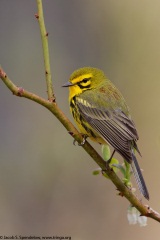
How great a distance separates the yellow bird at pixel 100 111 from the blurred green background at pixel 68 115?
2924 mm

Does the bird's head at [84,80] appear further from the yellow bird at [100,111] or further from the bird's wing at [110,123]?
the bird's wing at [110,123]

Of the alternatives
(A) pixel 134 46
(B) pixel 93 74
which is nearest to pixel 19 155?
(A) pixel 134 46

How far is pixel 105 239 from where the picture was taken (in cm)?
738

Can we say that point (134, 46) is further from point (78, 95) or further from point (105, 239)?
point (78, 95)

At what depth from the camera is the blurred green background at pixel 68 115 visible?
A: 7758 millimetres

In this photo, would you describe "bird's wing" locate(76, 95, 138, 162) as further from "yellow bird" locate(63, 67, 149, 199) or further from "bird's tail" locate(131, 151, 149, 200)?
"bird's tail" locate(131, 151, 149, 200)

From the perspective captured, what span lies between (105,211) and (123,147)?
3.90 metres

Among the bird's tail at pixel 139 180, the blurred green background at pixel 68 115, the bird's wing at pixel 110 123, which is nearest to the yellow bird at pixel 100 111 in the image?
the bird's wing at pixel 110 123

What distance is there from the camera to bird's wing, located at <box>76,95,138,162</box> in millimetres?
4211

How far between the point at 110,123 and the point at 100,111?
0.13 m

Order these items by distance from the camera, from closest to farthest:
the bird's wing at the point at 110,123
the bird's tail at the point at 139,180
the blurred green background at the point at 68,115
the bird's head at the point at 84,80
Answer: the bird's tail at the point at 139,180 → the bird's wing at the point at 110,123 → the bird's head at the point at 84,80 → the blurred green background at the point at 68,115

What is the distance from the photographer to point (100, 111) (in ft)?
14.8

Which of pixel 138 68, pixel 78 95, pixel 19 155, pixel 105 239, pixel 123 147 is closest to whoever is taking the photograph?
pixel 123 147

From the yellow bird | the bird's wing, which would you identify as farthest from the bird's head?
the bird's wing
